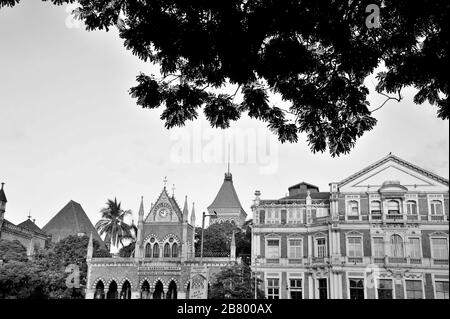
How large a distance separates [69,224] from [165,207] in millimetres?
17806

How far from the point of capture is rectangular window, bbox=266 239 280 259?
3394 cm

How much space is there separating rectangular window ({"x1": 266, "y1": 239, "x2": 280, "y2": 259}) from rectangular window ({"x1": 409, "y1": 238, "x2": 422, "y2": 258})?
9.29 m

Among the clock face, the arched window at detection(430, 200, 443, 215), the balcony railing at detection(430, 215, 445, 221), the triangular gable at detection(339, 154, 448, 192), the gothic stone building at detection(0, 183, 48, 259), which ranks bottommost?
the gothic stone building at detection(0, 183, 48, 259)

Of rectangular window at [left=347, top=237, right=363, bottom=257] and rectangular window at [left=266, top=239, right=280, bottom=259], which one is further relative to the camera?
rectangular window at [left=266, top=239, right=280, bottom=259]

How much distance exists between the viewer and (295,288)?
1282 inches

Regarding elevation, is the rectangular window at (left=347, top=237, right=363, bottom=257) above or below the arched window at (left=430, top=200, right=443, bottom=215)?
below

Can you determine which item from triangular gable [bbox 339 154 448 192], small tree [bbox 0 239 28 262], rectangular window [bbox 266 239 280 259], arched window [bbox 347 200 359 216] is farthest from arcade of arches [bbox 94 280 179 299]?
triangular gable [bbox 339 154 448 192]

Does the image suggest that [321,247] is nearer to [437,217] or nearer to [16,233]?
[437,217]

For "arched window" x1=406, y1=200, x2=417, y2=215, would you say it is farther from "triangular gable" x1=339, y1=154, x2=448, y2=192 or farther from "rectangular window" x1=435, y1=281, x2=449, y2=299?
"rectangular window" x1=435, y1=281, x2=449, y2=299

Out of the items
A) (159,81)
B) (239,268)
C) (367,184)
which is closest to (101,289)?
(239,268)

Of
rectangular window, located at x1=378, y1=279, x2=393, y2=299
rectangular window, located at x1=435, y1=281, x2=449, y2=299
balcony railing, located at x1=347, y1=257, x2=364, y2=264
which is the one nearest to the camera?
rectangular window, located at x1=435, y1=281, x2=449, y2=299

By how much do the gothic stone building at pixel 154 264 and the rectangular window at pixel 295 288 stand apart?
289 inches

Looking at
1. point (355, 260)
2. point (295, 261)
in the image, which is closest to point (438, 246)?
point (355, 260)

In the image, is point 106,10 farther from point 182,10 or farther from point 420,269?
point 420,269
